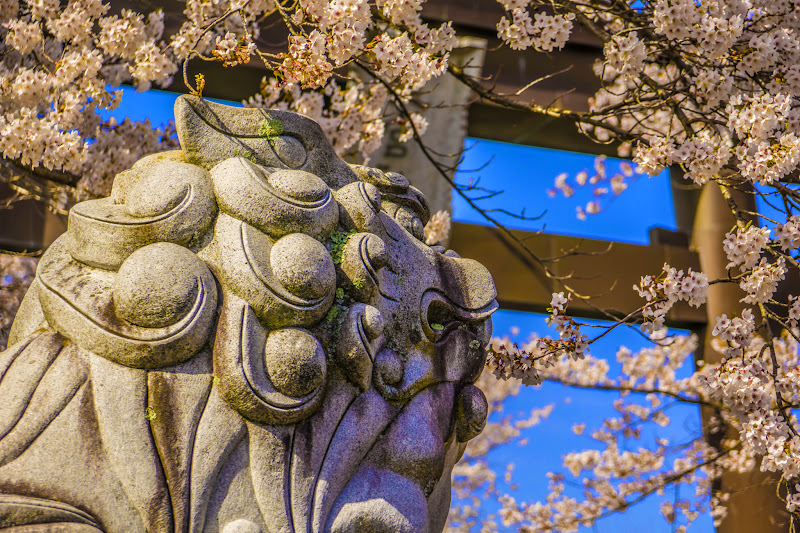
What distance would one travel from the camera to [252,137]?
2166mm

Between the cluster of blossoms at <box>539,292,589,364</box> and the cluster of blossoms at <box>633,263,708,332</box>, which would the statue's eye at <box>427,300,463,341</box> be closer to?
the cluster of blossoms at <box>539,292,589,364</box>

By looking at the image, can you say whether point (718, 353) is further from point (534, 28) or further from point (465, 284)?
point (465, 284)

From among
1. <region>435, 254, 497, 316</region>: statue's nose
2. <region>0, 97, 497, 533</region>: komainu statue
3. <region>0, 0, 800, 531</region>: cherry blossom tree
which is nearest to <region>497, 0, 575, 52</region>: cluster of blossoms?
<region>0, 0, 800, 531</region>: cherry blossom tree

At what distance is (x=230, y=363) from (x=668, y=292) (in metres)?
1.83

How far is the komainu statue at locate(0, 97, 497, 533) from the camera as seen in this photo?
1.70 metres

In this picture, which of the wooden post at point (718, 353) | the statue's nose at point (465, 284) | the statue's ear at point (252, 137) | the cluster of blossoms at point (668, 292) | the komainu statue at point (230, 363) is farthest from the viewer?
the wooden post at point (718, 353)

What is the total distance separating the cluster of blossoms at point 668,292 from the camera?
9.14 feet

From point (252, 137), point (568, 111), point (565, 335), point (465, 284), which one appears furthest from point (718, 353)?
point (252, 137)

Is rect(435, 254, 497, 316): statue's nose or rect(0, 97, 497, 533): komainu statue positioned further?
rect(435, 254, 497, 316): statue's nose

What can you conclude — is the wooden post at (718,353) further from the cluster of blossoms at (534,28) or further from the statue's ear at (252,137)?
the statue's ear at (252,137)

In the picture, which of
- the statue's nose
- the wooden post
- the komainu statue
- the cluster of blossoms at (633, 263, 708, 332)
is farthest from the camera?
the wooden post

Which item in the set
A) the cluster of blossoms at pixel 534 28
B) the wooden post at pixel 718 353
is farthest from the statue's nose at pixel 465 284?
the wooden post at pixel 718 353

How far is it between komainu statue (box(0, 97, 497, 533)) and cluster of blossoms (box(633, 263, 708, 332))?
1.01 meters

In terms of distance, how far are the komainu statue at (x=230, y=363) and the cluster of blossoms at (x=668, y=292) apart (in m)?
1.01
